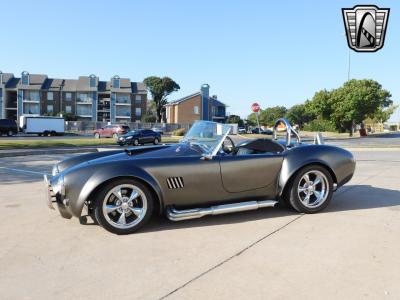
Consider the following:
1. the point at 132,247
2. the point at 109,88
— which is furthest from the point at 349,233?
the point at 109,88

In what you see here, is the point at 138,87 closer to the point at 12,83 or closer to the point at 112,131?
the point at 12,83

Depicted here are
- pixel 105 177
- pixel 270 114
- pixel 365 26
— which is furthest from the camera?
pixel 270 114

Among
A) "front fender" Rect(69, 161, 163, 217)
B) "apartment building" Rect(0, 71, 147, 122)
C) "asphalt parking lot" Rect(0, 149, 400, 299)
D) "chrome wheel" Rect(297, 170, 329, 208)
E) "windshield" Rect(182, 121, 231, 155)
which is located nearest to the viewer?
"asphalt parking lot" Rect(0, 149, 400, 299)

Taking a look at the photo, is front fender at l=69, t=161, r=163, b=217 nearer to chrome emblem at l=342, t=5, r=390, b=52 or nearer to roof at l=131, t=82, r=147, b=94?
chrome emblem at l=342, t=5, r=390, b=52

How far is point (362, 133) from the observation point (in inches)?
2111

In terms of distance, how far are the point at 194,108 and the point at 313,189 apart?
247ft

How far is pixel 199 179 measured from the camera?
15.2ft

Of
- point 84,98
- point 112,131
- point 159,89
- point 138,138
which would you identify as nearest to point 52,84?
point 84,98

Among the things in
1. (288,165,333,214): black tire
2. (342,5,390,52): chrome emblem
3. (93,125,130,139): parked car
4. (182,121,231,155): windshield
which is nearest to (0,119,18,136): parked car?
(93,125,130,139): parked car

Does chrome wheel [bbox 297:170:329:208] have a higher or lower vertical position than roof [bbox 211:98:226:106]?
lower

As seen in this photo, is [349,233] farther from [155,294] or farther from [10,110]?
[10,110]

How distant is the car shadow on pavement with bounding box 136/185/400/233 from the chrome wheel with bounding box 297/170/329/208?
0.68ft

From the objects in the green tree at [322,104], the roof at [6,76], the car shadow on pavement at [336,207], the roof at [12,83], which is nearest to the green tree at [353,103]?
the green tree at [322,104]

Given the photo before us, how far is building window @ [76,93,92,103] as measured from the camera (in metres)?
81.6
